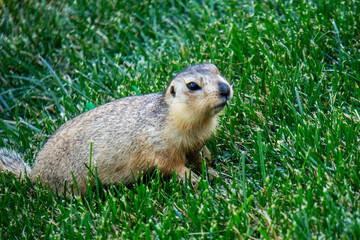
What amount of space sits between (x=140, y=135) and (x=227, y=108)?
40.7 inches

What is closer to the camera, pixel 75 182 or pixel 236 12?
pixel 75 182

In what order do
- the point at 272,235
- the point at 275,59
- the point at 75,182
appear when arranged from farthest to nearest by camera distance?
the point at 275,59 → the point at 75,182 → the point at 272,235

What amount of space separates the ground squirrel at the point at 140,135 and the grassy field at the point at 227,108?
0.61 feet

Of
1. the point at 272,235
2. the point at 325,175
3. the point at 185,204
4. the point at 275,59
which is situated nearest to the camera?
the point at 272,235

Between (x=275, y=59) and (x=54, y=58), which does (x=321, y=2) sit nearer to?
(x=275, y=59)

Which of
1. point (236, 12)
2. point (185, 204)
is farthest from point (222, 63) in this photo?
point (185, 204)

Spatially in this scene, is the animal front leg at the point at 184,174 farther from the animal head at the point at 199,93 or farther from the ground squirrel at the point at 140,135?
the animal head at the point at 199,93

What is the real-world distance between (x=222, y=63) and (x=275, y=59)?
0.65 m

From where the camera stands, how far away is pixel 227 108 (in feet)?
17.6

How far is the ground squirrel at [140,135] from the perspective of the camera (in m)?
4.56

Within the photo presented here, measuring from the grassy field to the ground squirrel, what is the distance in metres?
0.19

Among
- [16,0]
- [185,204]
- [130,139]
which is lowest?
[185,204]

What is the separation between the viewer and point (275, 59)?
5.74m

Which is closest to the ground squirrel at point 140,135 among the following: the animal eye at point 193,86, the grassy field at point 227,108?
the animal eye at point 193,86
